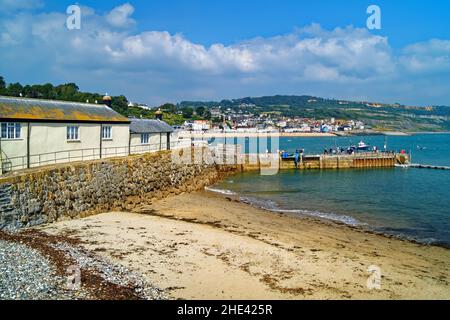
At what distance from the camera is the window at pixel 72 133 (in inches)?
908

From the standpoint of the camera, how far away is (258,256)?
48.1 ft

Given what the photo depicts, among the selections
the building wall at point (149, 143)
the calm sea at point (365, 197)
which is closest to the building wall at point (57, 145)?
the building wall at point (149, 143)

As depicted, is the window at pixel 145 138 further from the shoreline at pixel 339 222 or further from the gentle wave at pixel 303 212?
the gentle wave at pixel 303 212

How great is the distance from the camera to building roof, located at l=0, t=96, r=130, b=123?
19.9 meters

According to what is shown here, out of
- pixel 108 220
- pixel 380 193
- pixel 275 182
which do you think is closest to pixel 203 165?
pixel 275 182

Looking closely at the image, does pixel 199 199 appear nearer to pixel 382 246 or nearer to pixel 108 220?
pixel 108 220

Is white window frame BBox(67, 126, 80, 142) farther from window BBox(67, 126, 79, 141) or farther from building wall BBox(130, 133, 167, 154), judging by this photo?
building wall BBox(130, 133, 167, 154)

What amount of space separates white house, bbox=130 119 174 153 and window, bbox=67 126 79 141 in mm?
6331

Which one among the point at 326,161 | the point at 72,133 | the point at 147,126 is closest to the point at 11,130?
the point at 72,133

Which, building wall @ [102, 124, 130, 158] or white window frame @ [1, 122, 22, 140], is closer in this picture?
white window frame @ [1, 122, 22, 140]

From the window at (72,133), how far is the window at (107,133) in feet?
7.78

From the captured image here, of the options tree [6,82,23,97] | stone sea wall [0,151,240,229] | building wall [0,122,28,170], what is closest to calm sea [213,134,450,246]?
stone sea wall [0,151,240,229]

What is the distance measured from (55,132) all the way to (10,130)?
2865 millimetres
